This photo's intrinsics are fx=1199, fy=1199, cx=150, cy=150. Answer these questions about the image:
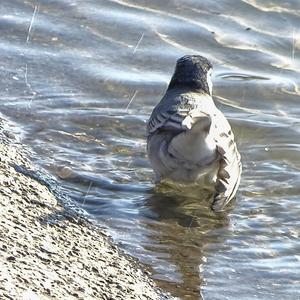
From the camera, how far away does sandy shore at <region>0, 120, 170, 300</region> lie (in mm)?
5219

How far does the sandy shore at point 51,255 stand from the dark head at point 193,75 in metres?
1.90

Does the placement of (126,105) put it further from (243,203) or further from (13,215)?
(13,215)

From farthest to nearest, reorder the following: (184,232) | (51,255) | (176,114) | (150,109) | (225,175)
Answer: (150,109) < (176,114) < (225,175) < (184,232) < (51,255)

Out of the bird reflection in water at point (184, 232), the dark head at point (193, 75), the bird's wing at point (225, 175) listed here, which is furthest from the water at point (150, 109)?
the dark head at point (193, 75)

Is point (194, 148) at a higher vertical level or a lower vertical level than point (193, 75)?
higher

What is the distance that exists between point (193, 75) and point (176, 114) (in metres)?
1.11

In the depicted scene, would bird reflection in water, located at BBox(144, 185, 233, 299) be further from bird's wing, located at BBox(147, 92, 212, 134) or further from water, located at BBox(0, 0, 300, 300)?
bird's wing, located at BBox(147, 92, 212, 134)

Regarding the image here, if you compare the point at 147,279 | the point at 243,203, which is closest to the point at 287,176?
the point at 243,203

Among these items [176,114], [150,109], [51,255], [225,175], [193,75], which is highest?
[51,255]

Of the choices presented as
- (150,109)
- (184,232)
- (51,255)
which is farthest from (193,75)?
(51,255)

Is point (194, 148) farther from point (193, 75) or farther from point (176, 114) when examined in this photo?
point (193, 75)

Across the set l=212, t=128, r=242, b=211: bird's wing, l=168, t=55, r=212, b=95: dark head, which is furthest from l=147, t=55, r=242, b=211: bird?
l=168, t=55, r=212, b=95: dark head

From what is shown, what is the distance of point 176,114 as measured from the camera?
24.7ft

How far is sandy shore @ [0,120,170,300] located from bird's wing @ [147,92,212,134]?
0.93 meters
